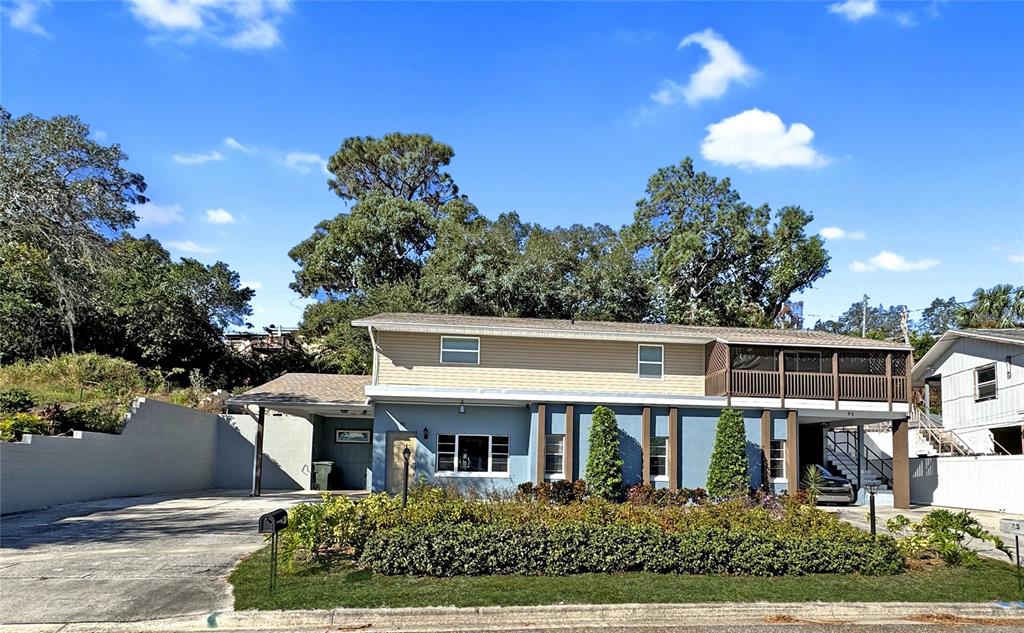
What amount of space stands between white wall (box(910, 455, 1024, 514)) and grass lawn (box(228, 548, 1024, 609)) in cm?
1185

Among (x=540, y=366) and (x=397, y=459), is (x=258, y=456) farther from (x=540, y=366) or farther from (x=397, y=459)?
(x=540, y=366)

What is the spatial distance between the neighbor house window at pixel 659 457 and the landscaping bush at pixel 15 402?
52.4ft

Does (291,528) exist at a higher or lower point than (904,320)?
lower

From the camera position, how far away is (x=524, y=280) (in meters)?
36.7

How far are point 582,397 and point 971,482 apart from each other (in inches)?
458

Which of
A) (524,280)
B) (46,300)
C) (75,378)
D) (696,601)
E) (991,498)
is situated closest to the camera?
(696,601)

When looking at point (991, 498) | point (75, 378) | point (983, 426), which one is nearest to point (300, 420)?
point (75, 378)

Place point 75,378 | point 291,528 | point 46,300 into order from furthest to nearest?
point 46,300 → point 75,378 → point 291,528

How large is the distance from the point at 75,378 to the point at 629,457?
17.7m

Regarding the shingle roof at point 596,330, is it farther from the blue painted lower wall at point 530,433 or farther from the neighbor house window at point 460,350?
the blue painted lower wall at point 530,433

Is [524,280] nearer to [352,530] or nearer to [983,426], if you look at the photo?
[983,426]

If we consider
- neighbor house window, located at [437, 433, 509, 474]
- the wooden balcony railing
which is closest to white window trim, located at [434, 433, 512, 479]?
neighbor house window, located at [437, 433, 509, 474]

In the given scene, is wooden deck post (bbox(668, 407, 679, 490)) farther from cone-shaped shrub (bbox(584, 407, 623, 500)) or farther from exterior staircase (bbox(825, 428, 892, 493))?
exterior staircase (bbox(825, 428, 892, 493))

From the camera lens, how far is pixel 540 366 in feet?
74.9
